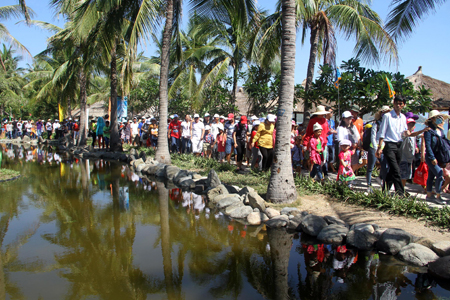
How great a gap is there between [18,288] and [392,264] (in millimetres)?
4435

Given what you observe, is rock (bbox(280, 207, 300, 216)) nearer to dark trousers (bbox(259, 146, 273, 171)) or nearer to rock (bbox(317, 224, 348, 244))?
rock (bbox(317, 224, 348, 244))

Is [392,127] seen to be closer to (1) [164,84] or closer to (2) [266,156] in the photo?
(2) [266,156]

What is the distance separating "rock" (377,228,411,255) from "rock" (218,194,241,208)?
2.96 meters

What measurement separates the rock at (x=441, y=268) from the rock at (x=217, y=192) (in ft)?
14.1

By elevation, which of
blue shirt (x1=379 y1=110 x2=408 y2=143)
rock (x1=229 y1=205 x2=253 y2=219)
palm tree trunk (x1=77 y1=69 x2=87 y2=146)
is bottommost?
rock (x1=229 y1=205 x2=253 y2=219)

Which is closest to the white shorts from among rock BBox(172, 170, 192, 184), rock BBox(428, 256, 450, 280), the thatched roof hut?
rock BBox(172, 170, 192, 184)

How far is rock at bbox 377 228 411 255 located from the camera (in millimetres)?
4793

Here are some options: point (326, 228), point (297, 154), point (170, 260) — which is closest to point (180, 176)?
point (297, 154)

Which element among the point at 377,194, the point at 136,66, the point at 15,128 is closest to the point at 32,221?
the point at 377,194

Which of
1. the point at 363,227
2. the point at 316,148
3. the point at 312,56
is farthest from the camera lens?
the point at 312,56

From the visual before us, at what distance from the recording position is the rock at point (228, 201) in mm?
7181

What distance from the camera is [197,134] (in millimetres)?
13688

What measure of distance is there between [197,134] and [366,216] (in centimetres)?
858

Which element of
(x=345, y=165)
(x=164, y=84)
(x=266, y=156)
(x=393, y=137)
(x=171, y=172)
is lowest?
(x=171, y=172)
